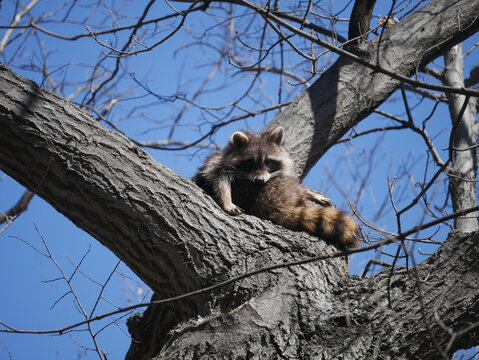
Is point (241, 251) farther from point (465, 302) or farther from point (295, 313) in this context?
point (465, 302)

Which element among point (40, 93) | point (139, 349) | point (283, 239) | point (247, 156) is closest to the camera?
point (40, 93)

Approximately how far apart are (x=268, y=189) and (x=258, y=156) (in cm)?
94

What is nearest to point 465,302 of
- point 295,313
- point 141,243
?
point 295,313

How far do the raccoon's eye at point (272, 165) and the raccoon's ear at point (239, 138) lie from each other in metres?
0.40

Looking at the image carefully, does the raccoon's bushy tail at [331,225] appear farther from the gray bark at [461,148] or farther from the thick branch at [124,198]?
the gray bark at [461,148]

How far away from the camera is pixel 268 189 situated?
406cm

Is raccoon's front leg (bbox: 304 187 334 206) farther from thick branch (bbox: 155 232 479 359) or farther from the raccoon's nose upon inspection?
thick branch (bbox: 155 232 479 359)

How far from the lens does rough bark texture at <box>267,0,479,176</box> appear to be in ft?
14.0

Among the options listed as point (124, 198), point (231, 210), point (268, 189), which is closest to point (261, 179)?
point (268, 189)

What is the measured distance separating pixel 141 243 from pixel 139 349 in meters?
1.56

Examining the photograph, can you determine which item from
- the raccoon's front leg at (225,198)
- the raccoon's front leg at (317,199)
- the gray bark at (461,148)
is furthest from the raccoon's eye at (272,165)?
the gray bark at (461,148)

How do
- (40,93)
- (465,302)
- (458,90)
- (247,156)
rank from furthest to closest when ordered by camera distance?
(247,156) → (40,93) → (465,302) → (458,90)

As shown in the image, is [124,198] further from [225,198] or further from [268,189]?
[268,189]

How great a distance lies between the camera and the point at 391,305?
2809 mm
